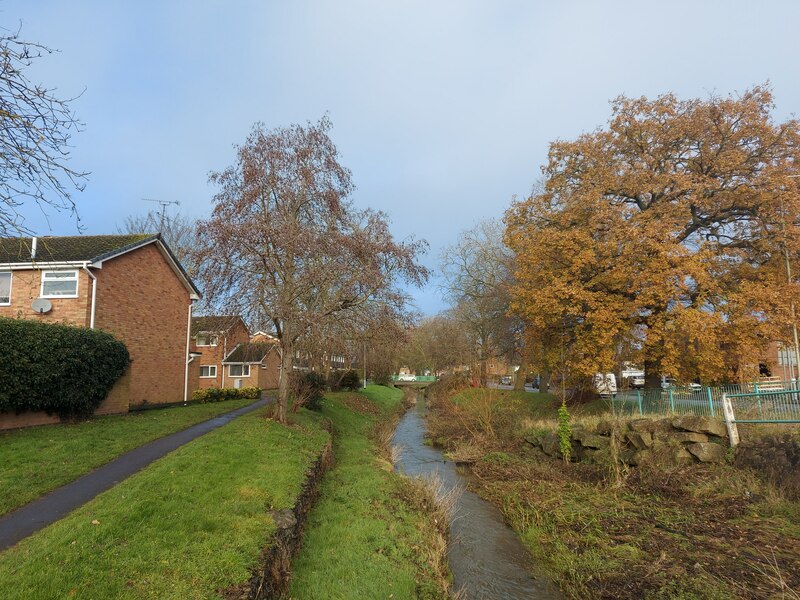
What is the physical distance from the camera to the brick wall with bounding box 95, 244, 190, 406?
1923cm

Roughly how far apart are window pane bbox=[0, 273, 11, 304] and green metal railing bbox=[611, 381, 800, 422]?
74.6ft

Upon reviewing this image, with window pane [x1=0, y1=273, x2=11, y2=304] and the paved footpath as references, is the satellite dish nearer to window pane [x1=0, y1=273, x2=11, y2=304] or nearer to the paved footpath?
window pane [x1=0, y1=273, x2=11, y2=304]

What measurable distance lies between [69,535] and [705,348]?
19.6 meters

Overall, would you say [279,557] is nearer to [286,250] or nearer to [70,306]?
[286,250]

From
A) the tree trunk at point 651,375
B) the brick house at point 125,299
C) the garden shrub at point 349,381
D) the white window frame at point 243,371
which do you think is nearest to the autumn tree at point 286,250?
the brick house at point 125,299

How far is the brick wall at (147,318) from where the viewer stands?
19234 millimetres

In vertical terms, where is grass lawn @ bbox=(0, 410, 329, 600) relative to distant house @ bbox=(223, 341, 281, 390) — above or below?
below

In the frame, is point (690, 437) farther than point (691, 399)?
No

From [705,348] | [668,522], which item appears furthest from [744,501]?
[705,348]

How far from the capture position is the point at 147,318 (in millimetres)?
21312

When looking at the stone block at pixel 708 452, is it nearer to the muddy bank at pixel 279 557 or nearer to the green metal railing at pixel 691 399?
the green metal railing at pixel 691 399

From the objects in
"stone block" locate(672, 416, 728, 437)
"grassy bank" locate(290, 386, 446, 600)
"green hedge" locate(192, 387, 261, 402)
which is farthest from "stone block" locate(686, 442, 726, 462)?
"green hedge" locate(192, 387, 261, 402)

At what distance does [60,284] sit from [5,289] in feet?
9.22

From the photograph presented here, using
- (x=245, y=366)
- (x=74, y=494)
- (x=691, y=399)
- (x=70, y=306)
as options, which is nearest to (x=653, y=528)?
(x=691, y=399)
